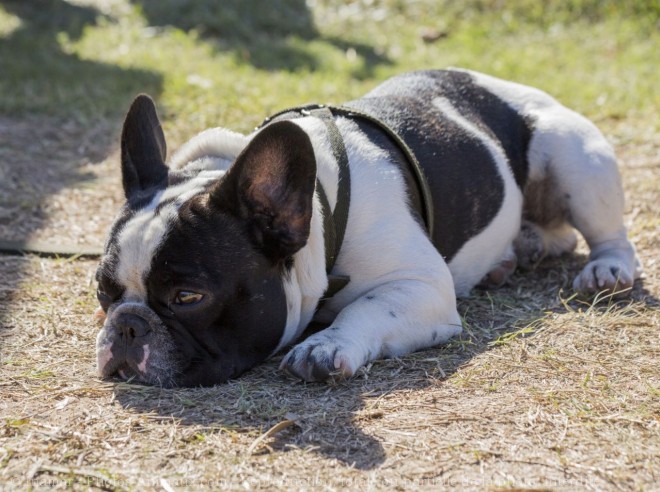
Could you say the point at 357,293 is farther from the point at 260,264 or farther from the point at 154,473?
the point at 154,473

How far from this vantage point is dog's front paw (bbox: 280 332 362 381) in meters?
3.50

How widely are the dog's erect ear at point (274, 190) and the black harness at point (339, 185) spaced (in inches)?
10.1

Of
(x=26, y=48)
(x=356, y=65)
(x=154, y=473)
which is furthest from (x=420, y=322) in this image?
(x=26, y=48)

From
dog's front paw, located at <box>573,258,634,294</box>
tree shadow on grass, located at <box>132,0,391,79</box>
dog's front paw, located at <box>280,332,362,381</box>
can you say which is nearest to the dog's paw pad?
dog's front paw, located at <box>280,332,362,381</box>

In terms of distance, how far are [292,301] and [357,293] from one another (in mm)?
423

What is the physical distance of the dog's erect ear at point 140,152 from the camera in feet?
12.6

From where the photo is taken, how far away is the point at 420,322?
3.92 metres

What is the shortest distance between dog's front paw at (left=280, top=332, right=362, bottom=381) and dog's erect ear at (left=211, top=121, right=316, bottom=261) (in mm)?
377

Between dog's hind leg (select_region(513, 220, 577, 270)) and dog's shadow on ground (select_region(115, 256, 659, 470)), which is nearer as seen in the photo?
dog's shadow on ground (select_region(115, 256, 659, 470))

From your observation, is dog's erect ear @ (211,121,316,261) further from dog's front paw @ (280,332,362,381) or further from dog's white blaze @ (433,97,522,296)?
dog's white blaze @ (433,97,522,296)

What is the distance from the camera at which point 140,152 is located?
12.7 feet

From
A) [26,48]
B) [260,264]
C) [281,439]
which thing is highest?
[260,264]

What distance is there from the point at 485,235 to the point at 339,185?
1.07 metres

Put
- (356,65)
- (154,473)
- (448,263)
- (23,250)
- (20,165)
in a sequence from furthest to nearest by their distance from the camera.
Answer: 1. (356,65)
2. (20,165)
3. (23,250)
4. (448,263)
5. (154,473)
